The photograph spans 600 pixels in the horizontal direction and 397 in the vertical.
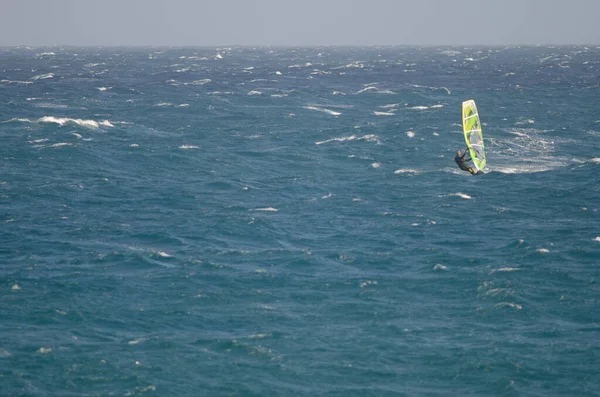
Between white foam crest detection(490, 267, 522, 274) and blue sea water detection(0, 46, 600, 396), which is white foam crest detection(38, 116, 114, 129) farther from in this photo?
white foam crest detection(490, 267, 522, 274)

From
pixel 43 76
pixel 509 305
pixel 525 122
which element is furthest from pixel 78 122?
pixel 43 76

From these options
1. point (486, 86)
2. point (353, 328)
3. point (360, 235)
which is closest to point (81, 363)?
point (353, 328)

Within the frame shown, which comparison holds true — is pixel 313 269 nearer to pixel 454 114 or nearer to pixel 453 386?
pixel 453 386

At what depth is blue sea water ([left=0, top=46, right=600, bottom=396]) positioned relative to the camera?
107 feet

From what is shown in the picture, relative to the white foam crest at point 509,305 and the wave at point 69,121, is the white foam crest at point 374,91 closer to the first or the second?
the wave at point 69,121

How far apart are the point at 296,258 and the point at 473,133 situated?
59.1ft

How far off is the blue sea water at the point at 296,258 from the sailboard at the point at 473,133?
312 cm

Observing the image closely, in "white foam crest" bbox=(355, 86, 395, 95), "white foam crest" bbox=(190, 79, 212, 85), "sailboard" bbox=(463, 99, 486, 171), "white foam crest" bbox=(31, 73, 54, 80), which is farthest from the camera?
"white foam crest" bbox=(31, 73, 54, 80)

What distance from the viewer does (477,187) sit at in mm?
61125

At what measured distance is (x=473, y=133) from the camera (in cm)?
5606

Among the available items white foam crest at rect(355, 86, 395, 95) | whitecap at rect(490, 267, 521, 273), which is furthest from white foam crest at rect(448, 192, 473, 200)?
white foam crest at rect(355, 86, 395, 95)

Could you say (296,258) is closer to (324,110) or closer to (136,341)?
(136,341)

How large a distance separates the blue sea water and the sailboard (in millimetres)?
3118

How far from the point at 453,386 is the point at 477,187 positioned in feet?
104
